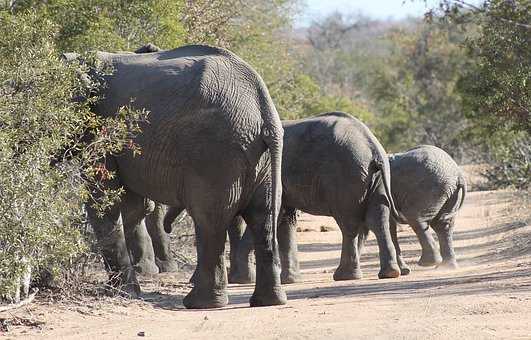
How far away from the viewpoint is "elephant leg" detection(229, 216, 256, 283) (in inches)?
467

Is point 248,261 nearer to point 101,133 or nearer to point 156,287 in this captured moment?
point 156,287

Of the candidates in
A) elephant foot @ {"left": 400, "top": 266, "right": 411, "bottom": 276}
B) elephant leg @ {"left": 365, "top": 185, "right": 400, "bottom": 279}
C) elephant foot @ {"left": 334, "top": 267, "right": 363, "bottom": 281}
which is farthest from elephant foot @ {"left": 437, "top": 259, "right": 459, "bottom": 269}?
elephant foot @ {"left": 334, "top": 267, "right": 363, "bottom": 281}

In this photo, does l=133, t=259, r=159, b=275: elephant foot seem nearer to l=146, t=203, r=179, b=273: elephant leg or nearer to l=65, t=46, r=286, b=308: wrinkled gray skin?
l=146, t=203, r=179, b=273: elephant leg

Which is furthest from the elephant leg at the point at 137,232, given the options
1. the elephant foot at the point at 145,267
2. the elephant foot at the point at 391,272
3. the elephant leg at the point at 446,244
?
the elephant leg at the point at 446,244

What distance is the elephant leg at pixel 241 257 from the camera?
1186 centimetres

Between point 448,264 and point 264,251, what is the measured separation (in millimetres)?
4735

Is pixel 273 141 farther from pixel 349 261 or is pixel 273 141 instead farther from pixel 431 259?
pixel 431 259

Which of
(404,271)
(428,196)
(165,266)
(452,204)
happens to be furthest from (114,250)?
(452,204)

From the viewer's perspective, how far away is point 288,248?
41.2 ft

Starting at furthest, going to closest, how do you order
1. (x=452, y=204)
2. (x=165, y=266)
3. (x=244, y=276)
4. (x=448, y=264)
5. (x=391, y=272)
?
(x=452, y=204) < (x=448, y=264) < (x=165, y=266) < (x=391, y=272) < (x=244, y=276)

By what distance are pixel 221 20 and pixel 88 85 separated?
941cm

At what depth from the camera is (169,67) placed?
9703 mm

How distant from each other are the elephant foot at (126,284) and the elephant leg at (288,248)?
110 inches

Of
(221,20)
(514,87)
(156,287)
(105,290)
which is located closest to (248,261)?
(156,287)
